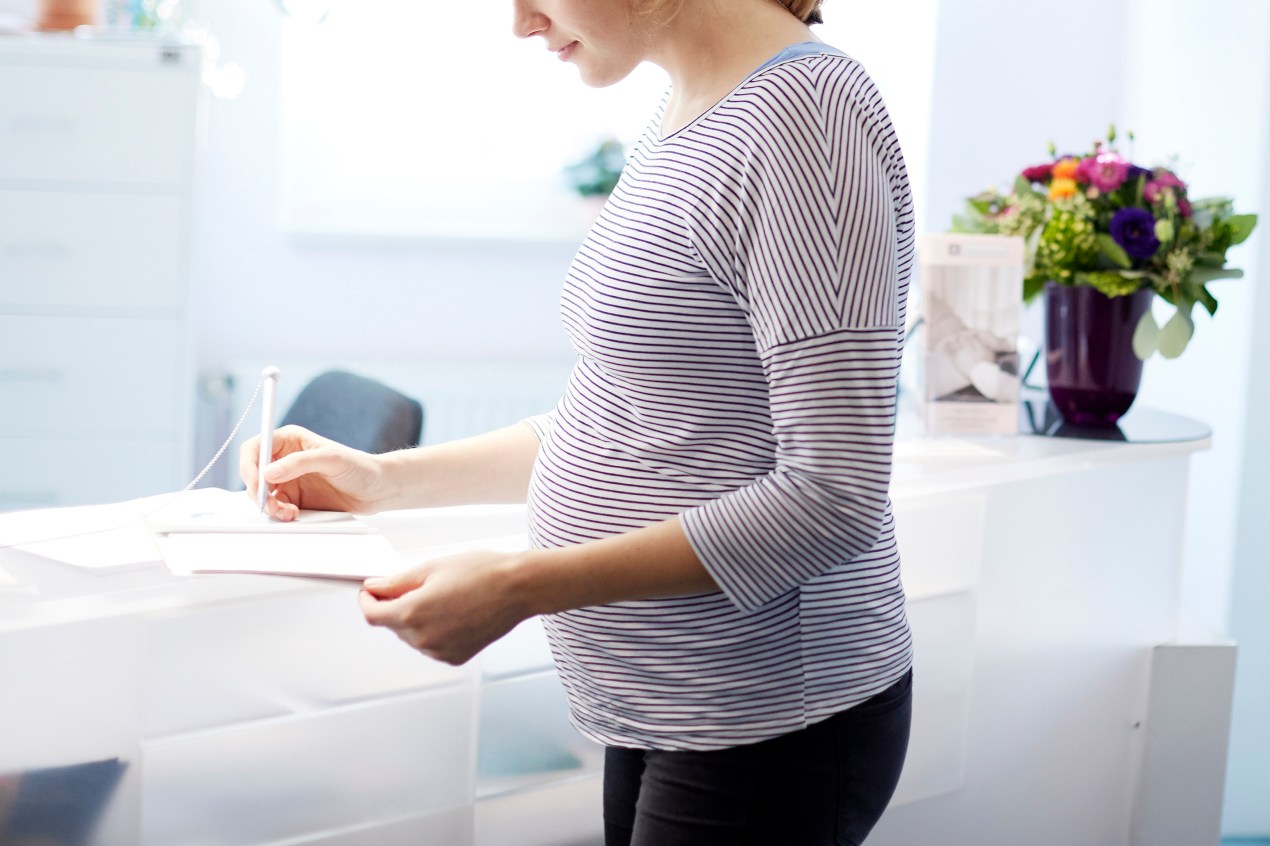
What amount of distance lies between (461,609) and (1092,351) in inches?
52.4

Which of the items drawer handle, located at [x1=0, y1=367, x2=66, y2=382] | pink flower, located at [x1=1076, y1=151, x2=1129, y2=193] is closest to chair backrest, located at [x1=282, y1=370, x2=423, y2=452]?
pink flower, located at [x1=1076, y1=151, x2=1129, y2=193]

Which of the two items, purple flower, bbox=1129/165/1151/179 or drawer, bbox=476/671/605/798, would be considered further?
purple flower, bbox=1129/165/1151/179

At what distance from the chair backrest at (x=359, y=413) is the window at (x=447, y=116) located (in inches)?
67.4

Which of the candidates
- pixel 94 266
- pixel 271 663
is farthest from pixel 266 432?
pixel 94 266

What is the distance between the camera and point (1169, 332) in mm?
1852

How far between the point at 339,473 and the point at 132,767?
30 cm

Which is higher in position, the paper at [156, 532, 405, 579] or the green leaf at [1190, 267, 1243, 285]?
the green leaf at [1190, 267, 1243, 285]

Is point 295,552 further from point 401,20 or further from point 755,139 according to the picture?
point 401,20

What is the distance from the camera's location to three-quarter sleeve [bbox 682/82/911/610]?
833mm

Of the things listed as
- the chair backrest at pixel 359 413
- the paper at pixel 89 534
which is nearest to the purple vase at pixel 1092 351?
the chair backrest at pixel 359 413

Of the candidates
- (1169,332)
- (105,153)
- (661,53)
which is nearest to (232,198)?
(105,153)

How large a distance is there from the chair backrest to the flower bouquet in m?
0.95

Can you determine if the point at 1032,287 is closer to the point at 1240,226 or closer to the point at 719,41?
the point at 1240,226

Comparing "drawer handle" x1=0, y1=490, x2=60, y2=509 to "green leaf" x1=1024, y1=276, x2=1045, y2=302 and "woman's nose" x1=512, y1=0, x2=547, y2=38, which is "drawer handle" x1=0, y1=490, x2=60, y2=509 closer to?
"green leaf" x1=1024, y1=276, x2=1045, y2=302
